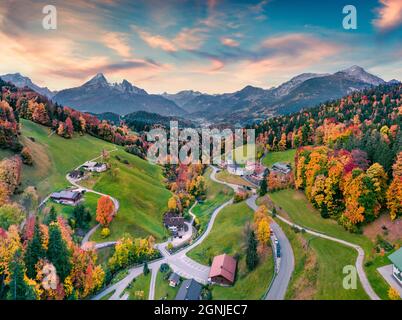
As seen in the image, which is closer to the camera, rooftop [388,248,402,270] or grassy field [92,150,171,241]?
rooftop [388,248,402,270]

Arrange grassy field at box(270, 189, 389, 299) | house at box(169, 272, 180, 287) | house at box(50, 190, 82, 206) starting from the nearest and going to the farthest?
1. grassy field at box(270, 189, 389, 299)
2. house at box(169, 272, 180, 287)
3. house at box(50, 190, 82, 206)

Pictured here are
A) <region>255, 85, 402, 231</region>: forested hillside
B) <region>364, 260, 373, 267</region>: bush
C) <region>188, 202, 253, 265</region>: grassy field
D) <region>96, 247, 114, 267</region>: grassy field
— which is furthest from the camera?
<region>96, 247, 114, 267</region>: grassy field

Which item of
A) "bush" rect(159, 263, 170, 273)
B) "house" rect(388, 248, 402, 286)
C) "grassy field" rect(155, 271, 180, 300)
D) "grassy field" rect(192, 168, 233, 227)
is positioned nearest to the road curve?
"house" rect(388, 248, 402, 286)

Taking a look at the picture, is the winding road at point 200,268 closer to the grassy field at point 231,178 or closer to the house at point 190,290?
the house at point 190,290

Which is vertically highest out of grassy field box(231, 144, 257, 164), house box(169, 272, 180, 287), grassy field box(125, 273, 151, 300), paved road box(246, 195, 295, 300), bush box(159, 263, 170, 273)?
grassy field box(231, 144, 257, 164)

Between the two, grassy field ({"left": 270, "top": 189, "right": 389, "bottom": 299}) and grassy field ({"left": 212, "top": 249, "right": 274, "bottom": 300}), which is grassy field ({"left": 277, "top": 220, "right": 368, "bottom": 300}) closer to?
grassy field ({"left": 270, "top": 189, "right": 389, "bottom": 299})

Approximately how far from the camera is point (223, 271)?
146 ft

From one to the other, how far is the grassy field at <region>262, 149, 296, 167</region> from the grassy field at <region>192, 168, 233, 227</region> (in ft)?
69.8

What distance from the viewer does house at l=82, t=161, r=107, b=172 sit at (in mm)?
90375

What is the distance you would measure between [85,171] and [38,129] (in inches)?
1319

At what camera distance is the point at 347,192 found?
52125 millimetres

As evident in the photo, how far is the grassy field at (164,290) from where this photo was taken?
41938 mm

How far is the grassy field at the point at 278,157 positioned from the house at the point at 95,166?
5457 cm
